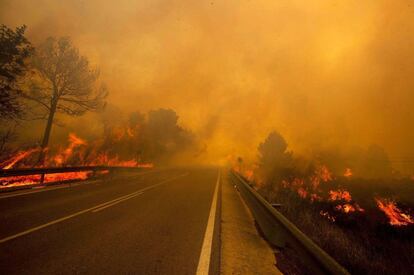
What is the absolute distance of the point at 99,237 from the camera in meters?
5.12

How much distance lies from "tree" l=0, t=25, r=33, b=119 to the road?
418 inches

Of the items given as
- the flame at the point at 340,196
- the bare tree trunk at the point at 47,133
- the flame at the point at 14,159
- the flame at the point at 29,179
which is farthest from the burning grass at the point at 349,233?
the flame at the point at 340,196

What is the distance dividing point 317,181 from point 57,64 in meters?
149

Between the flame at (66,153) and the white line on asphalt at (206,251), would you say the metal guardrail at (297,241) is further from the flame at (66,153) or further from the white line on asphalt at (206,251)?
the flame at (66,153)

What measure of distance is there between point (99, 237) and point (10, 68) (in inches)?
705

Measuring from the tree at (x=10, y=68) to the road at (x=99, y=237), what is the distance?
10629 mm

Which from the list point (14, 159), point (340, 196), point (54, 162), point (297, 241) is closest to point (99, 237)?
point (297, 241)

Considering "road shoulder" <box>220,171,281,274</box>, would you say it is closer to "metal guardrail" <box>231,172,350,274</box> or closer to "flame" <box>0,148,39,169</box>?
"metal guardrail" <box>231,172,350,274</box>

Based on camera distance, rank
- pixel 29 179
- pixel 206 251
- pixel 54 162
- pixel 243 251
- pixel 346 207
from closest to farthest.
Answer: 1. pixel 206 251
2. pixel 243 251
3. pixel 29 179
4. pixel 54 162
5. pixel 346 207

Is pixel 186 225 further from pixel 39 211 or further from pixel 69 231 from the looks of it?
pixel 39 211

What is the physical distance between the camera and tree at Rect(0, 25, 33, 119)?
16.1 m

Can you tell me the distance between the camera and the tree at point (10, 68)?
16.1 meters

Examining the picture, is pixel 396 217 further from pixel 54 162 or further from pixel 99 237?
pixel 99 237

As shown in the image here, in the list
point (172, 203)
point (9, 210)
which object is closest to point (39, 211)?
point (9, 210)
